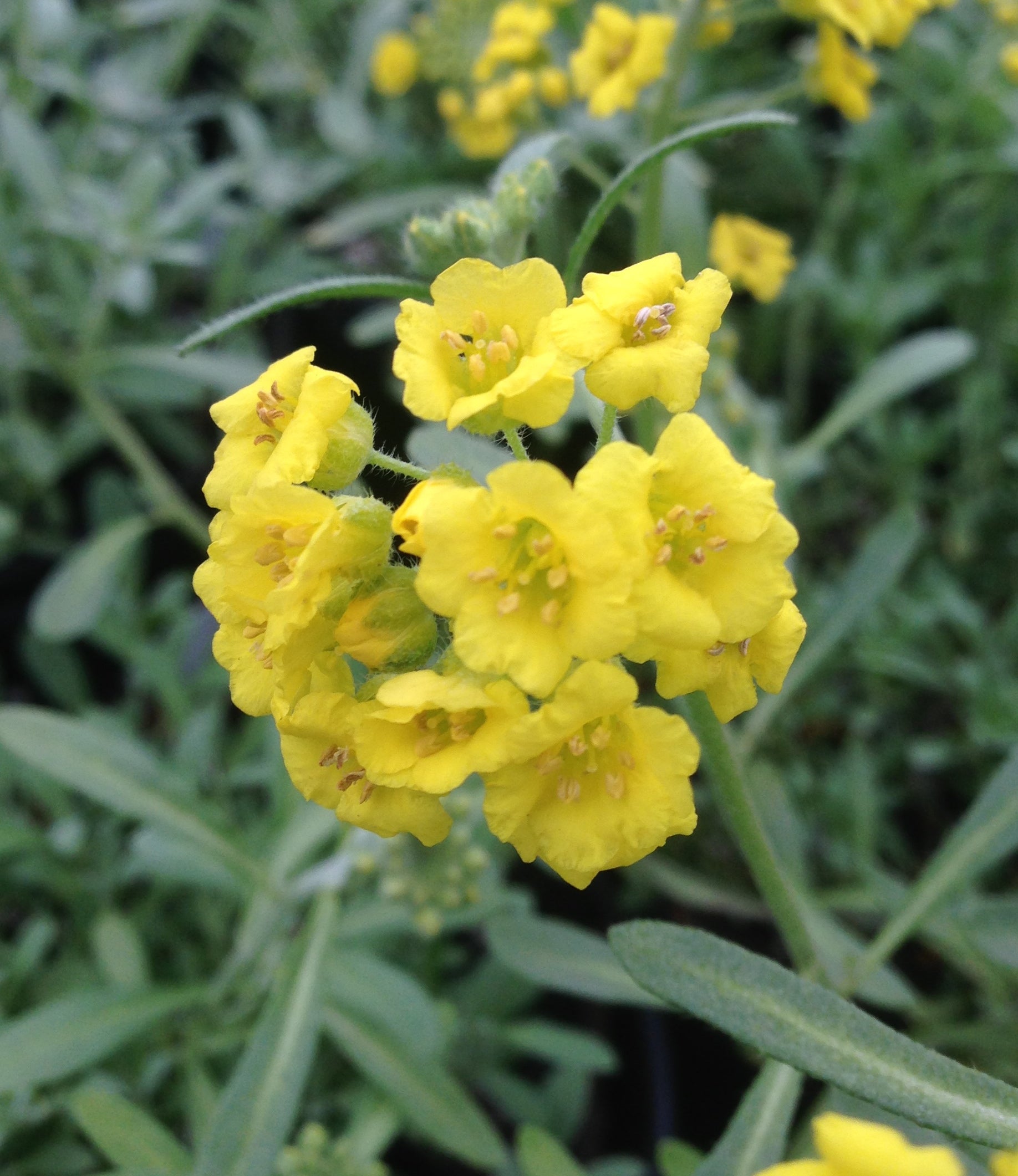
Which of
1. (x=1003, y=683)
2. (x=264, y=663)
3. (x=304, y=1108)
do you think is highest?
(x=264, y=663)

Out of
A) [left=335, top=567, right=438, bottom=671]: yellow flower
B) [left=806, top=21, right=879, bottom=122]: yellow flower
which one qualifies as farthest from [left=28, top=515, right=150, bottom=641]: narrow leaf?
[left=806, top=21, right=879, bottom=122]: yellow flower

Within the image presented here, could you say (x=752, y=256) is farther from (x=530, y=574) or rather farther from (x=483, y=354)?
(x=530, y=574)

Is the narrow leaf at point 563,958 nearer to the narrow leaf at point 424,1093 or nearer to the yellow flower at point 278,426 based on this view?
the narrow leaf at point 424,1093

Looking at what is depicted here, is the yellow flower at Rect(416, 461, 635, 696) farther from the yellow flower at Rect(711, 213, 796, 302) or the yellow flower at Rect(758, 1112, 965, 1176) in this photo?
the yellow flower at Rect(711, 213, 796, 302)

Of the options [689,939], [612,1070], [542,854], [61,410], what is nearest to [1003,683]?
[612,1070]

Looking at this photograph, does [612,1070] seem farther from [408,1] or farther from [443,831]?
[408,1]

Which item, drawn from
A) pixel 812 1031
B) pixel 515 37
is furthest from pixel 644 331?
pixel 515 37
